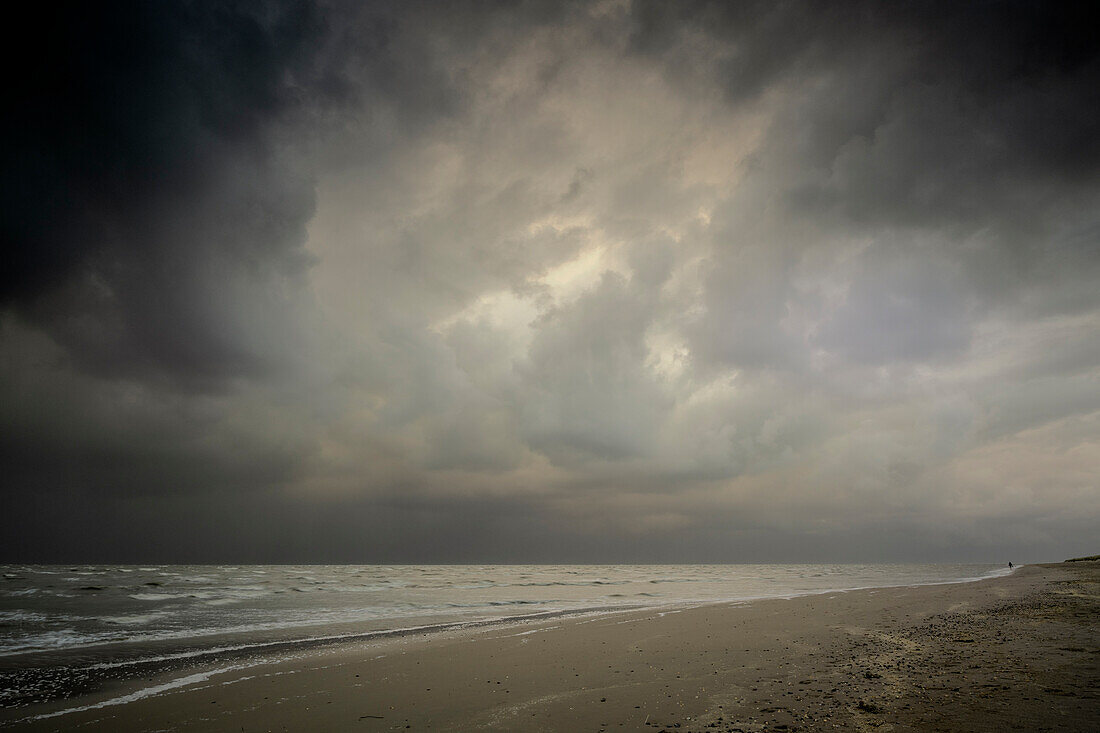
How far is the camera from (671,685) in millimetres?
11023

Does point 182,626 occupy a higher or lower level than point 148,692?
lower

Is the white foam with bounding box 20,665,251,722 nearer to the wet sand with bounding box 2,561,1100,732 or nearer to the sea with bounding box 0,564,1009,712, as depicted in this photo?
the wet sand with bounding box 2,561,1100,732

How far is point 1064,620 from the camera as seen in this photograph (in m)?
17.6

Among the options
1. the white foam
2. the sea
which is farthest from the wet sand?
the sea

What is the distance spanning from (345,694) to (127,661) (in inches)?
410

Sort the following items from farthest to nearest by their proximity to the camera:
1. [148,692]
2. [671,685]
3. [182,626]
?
1. [182,626]
2. [148,692]
3. [671,685]

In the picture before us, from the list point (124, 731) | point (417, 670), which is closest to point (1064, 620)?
point (417, 670)

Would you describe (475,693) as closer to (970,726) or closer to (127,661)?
(970,726)

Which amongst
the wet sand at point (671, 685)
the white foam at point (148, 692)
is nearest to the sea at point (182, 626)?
the white foam at point (148, 692)

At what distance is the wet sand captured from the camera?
8.48 metres

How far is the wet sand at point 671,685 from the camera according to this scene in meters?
8.48

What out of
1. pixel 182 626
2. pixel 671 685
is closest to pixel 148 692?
pixel 671 685

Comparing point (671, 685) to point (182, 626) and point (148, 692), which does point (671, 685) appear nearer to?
point (148, 692)

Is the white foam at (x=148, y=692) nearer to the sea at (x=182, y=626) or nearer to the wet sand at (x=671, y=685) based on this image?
the wet sand at (x=671, y=685)
